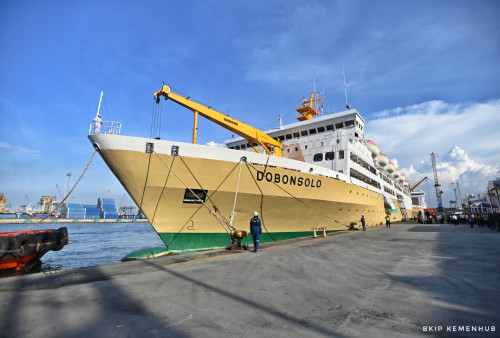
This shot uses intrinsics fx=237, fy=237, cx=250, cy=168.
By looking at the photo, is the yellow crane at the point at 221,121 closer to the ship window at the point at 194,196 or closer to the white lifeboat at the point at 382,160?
the ship window at the point at 194,196

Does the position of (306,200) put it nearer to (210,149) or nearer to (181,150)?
(210,149)

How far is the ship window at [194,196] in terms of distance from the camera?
32.4ft

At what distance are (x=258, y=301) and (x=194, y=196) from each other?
705cm

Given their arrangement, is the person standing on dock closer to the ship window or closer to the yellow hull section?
the yellow hull section

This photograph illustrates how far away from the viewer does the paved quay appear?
2615 millimetres

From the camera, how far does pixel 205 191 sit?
10.1 m

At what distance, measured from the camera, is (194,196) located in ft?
33.0

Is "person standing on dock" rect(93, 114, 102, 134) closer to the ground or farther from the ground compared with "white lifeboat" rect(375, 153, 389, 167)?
closer to the ground

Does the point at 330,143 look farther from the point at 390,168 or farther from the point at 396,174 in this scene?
the point at 396,174

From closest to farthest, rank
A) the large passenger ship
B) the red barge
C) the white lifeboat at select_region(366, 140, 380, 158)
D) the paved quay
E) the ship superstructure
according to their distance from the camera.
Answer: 1. the paved quay
2. the red barge
3. the large passenger ship
4. the ship superstructure
5. the white lifeboat at select_region(366, 140, 380, 158)

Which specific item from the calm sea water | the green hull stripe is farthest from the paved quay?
the calm sea water

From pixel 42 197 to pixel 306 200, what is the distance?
12396 cm

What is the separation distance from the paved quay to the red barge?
147 inches

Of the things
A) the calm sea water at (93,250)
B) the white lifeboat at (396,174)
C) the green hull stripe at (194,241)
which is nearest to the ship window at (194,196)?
the green hull stripe at (194,241)
